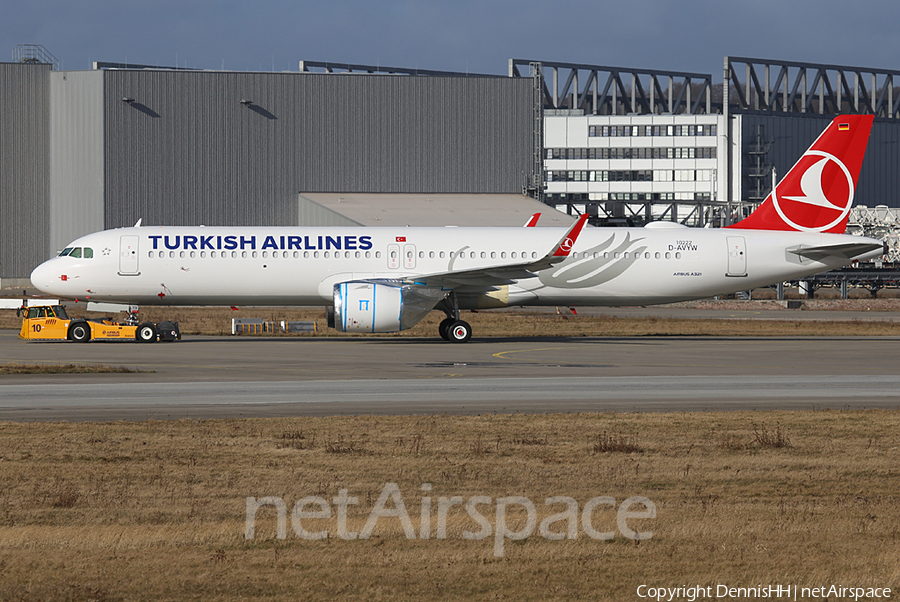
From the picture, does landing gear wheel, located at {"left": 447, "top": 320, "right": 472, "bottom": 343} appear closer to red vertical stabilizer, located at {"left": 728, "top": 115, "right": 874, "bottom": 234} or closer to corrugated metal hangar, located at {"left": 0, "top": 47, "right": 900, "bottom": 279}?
red vertical stabilizer, located at {"left": 728, "top": 115, "right": 874, "bottom": 234}

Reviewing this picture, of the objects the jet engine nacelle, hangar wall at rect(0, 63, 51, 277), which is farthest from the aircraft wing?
hangar wall at rect(0, 63, 51, 277)

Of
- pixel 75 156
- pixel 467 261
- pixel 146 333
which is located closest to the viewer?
pixel 146 333

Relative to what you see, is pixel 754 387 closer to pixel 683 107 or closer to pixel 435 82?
pixel 435 82

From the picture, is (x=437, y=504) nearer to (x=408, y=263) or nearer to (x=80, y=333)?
(x=408, y=263)

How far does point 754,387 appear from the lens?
2316 cm

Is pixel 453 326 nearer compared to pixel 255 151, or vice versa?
pixel 453 326

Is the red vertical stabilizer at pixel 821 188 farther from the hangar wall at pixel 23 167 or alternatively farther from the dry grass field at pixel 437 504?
the hangar wall at pixel 23 167

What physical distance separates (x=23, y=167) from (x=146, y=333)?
4309 cm

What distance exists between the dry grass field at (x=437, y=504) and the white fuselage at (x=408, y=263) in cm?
2158

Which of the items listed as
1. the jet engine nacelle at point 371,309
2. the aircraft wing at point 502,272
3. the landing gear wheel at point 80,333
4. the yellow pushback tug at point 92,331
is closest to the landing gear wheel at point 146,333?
the yellow pushback tug at point 92,331

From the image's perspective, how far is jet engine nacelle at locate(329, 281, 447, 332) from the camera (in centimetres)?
3506

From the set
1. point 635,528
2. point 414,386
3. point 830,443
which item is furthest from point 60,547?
point 414,386

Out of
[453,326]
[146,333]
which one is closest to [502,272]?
[453,326]

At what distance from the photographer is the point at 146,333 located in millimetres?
37344
